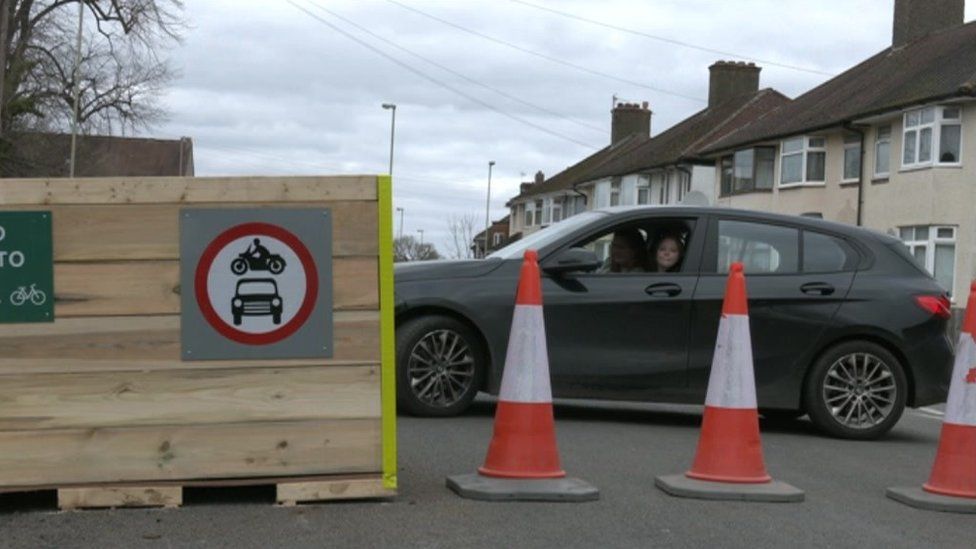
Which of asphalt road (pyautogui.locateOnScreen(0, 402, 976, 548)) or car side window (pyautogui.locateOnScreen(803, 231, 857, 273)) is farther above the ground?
car side window (pyautogui.locateOnScreen(803, 231, 857, 273))

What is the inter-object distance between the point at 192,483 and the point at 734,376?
2764mm

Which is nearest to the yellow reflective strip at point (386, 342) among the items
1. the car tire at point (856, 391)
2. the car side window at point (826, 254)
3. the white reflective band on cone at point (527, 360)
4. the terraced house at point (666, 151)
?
the white reflective band on cone at point (527, 360)

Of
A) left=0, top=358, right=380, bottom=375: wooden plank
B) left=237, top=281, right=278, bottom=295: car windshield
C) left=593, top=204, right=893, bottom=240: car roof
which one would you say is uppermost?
left=593, top=204, right=893, bottom=240: car roof

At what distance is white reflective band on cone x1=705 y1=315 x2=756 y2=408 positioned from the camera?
655cm

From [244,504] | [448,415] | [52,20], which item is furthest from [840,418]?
[52,20]

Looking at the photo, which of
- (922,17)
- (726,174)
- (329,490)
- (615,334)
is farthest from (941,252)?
(329,490)

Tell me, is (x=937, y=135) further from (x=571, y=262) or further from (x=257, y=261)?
(x=257, y=261)

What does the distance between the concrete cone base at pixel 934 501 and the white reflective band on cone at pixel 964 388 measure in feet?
1.46

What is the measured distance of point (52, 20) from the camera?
162 ft

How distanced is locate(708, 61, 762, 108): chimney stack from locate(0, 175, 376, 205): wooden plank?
181 feet

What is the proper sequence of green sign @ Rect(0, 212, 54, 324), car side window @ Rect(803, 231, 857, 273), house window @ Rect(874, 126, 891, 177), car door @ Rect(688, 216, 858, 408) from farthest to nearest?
house window @ Rect(874, 126, 891, 177), car side window @ Rect(803, 231, 857, 273), car door @ Rect(688, 216, 858, 408), green sign @ Rect(0, 212, 54, 324)

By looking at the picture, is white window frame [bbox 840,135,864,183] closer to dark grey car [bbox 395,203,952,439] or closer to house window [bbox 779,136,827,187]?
house window [bbox 779,136,827,187]

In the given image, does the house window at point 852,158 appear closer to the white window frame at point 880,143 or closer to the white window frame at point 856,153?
the white window frame at point 856,153

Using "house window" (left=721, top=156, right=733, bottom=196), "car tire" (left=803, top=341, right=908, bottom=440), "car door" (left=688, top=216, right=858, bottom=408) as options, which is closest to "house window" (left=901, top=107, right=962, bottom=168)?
"house window" (left=721, top=156, right=733, bottom=196)
